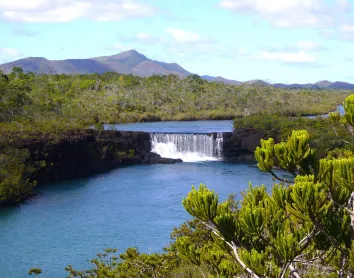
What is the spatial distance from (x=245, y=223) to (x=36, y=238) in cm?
1374

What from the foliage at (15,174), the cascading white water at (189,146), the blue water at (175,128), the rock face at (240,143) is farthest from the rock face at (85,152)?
the blue water at (175,128)

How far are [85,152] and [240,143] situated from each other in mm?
9670

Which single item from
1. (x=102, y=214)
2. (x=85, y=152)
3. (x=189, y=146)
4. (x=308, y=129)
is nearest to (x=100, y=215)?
(x=102, y=214)

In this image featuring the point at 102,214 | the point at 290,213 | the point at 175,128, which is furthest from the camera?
the point at 175,128

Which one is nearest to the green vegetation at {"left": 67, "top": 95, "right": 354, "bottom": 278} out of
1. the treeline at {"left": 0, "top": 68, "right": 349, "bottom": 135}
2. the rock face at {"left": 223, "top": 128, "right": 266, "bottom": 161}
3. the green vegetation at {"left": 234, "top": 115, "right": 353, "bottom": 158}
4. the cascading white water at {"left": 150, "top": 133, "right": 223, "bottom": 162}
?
the green vegetation at {"left": 234, "top": 115, "right": 353, "bottom": 158}

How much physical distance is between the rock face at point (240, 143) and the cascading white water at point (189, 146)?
443 millimetres

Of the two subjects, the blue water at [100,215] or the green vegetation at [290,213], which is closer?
the green vegetation at [290,213]

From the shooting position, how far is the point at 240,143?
3281cm

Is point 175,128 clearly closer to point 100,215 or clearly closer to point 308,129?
point 308,129

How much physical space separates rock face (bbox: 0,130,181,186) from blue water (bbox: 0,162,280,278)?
3.62 feet

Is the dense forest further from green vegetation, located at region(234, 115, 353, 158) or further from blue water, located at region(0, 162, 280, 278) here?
blue water, located at region(0, 162, 280, 278)

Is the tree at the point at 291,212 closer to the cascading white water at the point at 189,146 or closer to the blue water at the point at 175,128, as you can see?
the cascading white water at the point at 189,146

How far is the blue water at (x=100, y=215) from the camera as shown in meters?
15.0

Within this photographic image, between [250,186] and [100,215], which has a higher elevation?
[250,186]
